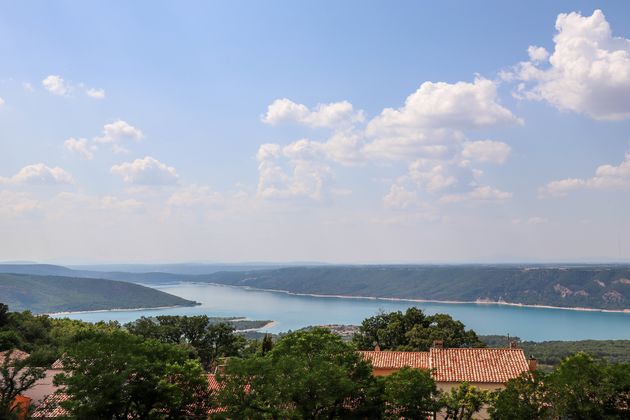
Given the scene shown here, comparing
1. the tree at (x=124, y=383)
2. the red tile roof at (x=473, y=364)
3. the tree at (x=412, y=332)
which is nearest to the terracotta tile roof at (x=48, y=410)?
the tree at (x=124, y=383)

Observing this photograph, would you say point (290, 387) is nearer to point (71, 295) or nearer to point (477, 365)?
point (477, 365)

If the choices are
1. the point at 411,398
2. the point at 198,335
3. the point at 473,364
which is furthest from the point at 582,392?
the point at 198,335

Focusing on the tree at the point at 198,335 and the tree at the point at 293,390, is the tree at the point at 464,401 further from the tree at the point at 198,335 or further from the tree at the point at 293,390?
the tree at the point at 198,335

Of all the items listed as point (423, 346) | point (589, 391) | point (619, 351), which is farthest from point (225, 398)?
point (619, 351)

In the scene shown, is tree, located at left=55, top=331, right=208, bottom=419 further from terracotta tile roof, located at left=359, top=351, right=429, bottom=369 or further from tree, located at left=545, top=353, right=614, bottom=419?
terracotta tile roof, located at left=359, top=351, right=429, bottom=369

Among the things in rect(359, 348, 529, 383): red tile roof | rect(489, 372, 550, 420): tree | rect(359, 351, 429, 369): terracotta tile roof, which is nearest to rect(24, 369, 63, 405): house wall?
rect(359, 348, 529, 383): red tile roof
